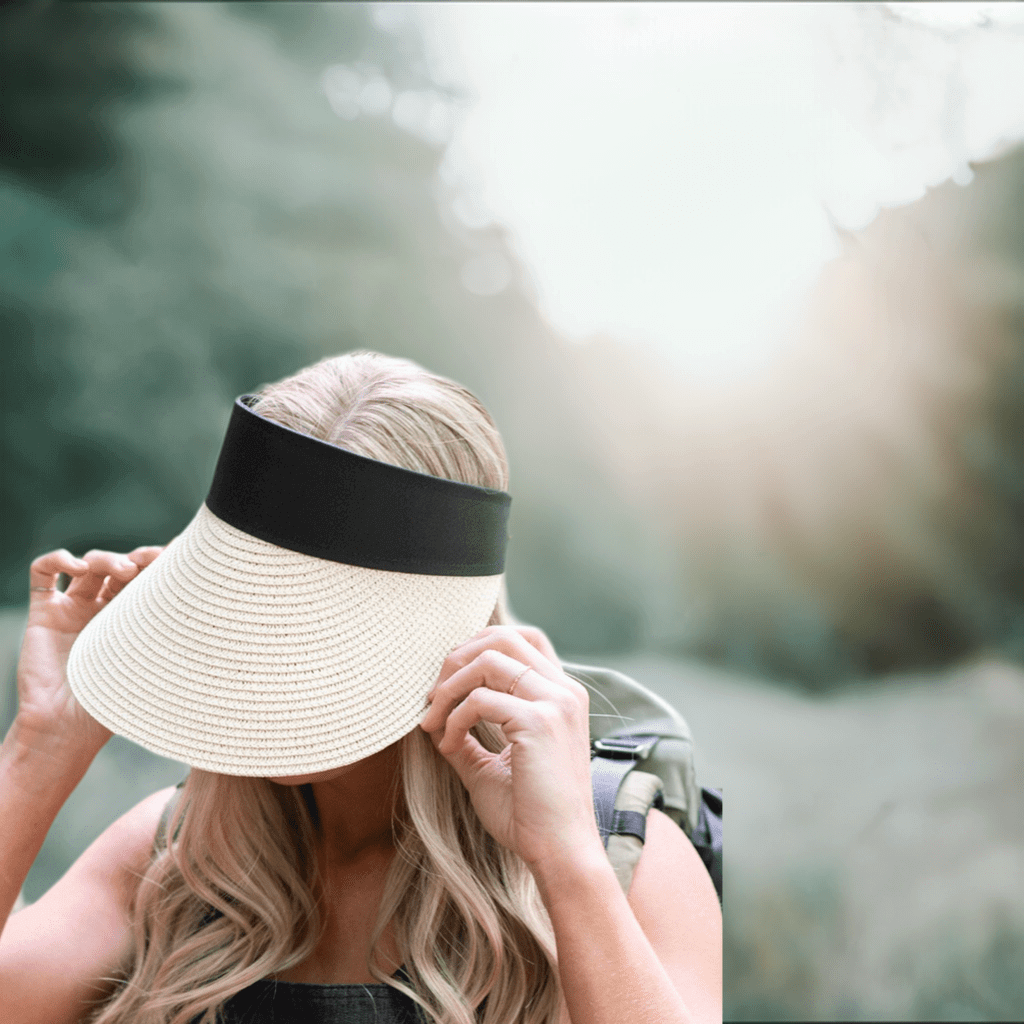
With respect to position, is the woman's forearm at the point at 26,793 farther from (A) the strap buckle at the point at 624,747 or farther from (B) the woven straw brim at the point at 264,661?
(A) the strap buckle at the point at 624,747

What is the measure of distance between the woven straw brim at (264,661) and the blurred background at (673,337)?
0.67 meters

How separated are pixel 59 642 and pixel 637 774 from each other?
0.69 meters

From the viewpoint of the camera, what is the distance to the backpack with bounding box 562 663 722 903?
84cm

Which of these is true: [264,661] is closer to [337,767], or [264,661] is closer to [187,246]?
[337,767]

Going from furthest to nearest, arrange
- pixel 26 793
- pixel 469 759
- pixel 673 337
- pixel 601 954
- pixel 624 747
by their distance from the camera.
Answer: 1. pixel 673 337
2. pixel 624 747
3. pixel 26 793
4. pixel 469 759
5. pixel 601 954

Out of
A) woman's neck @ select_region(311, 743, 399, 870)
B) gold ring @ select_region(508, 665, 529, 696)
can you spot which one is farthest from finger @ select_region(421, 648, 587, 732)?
woman's neck @ select_region(311, 743, 399, 870)

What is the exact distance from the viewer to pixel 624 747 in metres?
0.96

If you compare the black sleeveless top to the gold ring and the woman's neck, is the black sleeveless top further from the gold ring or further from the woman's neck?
the gold ring

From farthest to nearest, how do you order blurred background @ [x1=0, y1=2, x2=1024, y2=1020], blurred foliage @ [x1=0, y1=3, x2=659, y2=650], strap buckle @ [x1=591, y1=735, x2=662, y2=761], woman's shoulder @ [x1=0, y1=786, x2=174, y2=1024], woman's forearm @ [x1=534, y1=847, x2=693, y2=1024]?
1. blurred foliage @ [x1=0, y1=3, x2=659, y2=650]
2. blurred background @ [x1=0, y1=2, x2=1024, y2=1020]
3. strap buckle @ [x1=591, y1=735, x2=662, y2=761]
4. woman's shoulder @ [x1=0, y1=786, x2=174, y2=1024]
5. woman's forearm @ [x1=534, y1=847, x2=693, y2=1024]

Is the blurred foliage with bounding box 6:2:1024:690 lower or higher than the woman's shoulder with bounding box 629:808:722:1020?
higher

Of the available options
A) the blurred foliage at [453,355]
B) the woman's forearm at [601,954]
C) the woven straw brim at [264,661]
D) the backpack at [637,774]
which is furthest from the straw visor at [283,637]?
the blurred foliage at [453,355]

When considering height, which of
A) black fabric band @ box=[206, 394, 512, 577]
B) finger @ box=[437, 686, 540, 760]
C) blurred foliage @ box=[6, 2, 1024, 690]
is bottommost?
finger @ box=[437, 686, 540, 760]

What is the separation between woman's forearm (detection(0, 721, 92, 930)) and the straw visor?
0.23 metres

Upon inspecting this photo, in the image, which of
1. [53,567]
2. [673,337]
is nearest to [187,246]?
[53,567]
